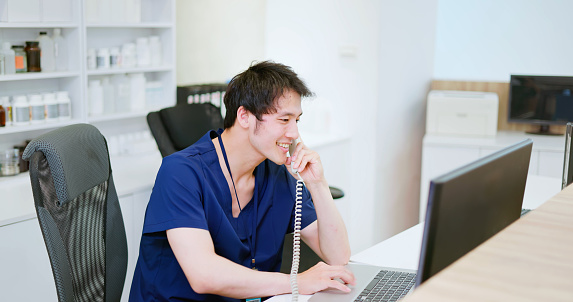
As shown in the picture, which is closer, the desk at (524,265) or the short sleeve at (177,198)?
the desk at (524,265)

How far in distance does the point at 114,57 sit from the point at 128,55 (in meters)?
0.09

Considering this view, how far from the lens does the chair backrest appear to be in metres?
2.81

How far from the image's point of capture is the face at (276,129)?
1.81 meters

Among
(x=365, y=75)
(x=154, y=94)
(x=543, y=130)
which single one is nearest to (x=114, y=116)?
(x=154, y=94)

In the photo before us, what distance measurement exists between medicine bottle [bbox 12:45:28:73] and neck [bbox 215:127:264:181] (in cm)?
152

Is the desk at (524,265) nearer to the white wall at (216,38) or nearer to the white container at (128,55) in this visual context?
the white container at (128,55)

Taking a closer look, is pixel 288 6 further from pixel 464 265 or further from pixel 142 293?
pixel 464 265

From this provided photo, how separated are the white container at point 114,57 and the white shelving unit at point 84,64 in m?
0.05

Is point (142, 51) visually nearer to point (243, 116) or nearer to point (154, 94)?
point (154, 94)

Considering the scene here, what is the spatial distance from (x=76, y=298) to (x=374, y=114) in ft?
A: 8.85

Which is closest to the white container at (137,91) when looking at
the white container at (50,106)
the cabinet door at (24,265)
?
the white container at (50,106)

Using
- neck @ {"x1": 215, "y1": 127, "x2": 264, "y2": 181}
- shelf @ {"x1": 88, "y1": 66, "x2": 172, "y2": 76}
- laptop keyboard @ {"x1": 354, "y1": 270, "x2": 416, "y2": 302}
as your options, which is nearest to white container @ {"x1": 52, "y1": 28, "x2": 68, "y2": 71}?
shelf @ {"x1": 88, "y1": 66, "x2": 172, "y2": 76}

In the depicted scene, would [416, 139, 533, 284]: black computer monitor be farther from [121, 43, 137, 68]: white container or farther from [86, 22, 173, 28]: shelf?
[121, 43, 137, 68]: white container

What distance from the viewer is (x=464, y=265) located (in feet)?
2.55
